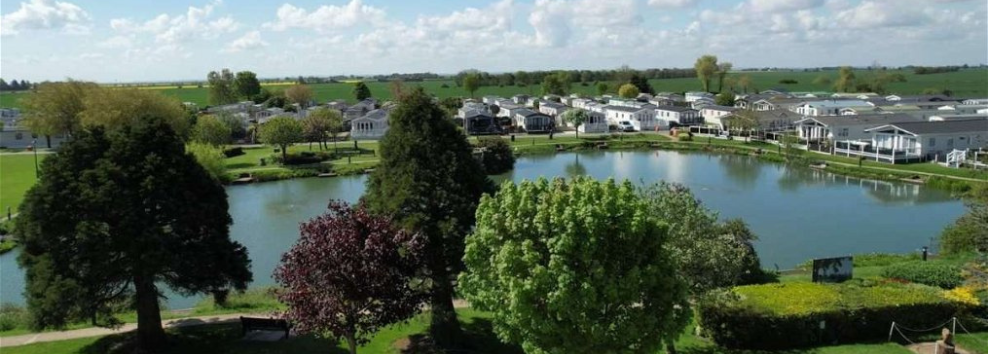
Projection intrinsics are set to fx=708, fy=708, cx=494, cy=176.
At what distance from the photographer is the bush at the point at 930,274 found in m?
17.4

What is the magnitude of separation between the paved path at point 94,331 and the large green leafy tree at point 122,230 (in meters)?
0.72

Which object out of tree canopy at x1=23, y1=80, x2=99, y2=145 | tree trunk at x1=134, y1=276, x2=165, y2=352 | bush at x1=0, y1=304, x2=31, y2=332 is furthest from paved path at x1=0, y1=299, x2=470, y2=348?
tree canopy at x1=23, y1=80, x2=99, y2=145

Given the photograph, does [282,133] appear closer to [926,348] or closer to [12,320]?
[12,320]

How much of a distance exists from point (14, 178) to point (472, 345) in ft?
134

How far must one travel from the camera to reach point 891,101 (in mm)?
77875

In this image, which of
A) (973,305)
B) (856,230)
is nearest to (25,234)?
(973,305)

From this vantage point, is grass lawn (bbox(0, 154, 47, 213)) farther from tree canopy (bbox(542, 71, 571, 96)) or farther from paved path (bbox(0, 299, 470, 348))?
tree canopy (bbox(542, 71, 571, 96))

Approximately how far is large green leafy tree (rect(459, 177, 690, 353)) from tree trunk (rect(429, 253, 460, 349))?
2.83 meters

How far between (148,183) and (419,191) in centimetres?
534

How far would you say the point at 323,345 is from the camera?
46.8ft

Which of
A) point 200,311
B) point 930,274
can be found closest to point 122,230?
point 200,311

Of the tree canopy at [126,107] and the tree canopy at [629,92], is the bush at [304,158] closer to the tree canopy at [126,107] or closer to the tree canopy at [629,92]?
the tree canopy at [126,107]

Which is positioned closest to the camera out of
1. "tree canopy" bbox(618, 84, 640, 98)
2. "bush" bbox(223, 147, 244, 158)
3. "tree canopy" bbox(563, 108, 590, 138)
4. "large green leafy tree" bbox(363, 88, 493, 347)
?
"large green leafy tree" bbox(363, 88, 493, 347)

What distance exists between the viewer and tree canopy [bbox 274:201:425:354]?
1131cm
